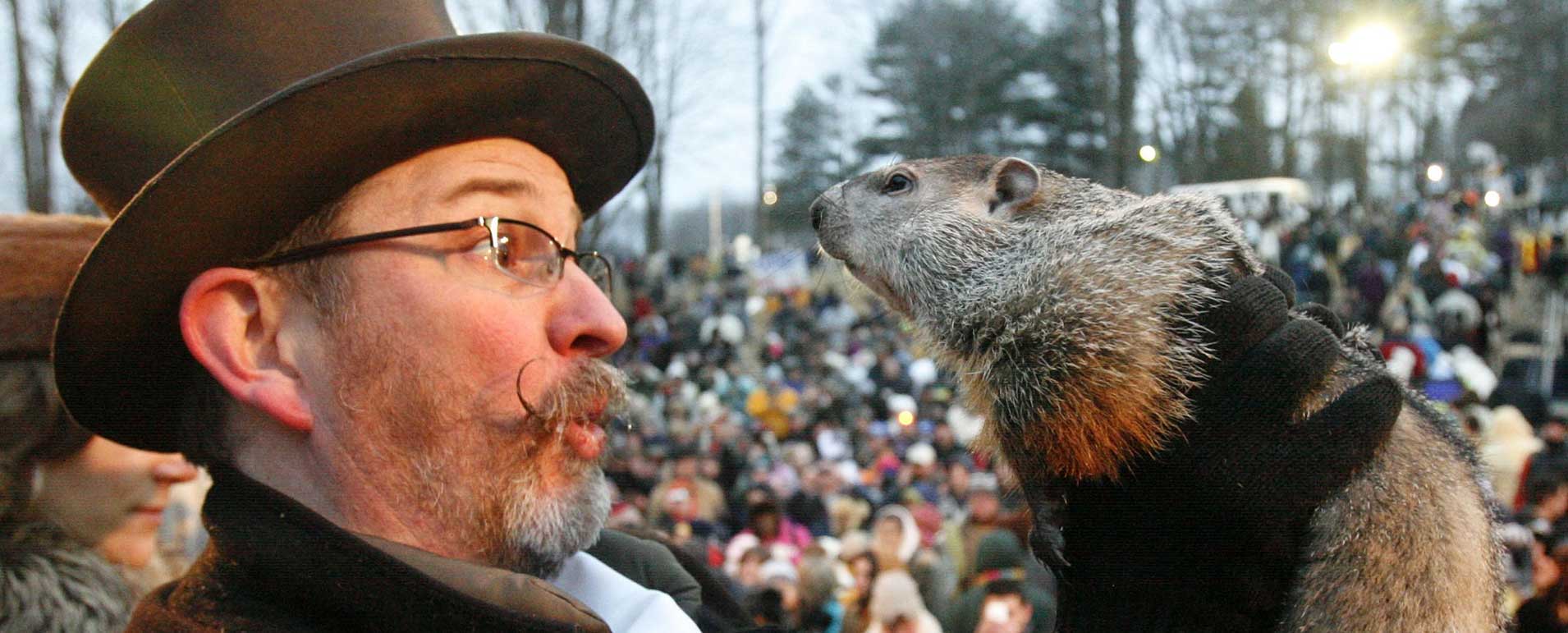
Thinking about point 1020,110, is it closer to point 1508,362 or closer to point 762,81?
point 762,81

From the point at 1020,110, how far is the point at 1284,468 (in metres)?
25.2

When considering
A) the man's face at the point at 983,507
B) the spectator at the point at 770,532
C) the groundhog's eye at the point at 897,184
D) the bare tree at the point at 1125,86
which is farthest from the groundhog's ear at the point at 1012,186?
the bare tree at the point at 1125,86

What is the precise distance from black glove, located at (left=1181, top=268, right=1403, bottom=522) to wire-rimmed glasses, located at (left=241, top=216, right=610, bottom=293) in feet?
3.56

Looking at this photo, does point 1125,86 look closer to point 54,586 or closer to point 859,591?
point 859,591

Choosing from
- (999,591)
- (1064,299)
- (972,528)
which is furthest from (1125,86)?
(1064,299)

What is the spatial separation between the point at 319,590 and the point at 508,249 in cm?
58

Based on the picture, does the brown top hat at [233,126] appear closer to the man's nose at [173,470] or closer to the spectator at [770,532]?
the man's nose at [173,470]

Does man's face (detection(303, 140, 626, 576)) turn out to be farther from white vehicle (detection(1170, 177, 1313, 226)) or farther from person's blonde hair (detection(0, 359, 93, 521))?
white vehicle (detection(1170, 177, 1313, 226))

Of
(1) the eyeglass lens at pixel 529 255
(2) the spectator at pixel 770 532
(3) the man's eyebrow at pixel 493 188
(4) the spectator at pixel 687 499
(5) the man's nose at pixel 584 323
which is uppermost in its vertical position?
(3) the man's eyebrow at pixel 493 188

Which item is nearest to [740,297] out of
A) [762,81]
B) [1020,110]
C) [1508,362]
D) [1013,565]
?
[762,81]

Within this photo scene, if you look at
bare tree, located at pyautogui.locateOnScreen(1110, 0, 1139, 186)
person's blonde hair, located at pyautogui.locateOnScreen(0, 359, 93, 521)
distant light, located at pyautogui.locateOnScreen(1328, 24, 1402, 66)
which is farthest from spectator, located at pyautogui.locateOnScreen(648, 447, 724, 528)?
distant light, located at pyautogui.locateOnScreen(1328, 24, 1402, 66)

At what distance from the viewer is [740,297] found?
2328 centimetres

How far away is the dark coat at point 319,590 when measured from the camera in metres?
1.45

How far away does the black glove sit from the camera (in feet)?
5.69
